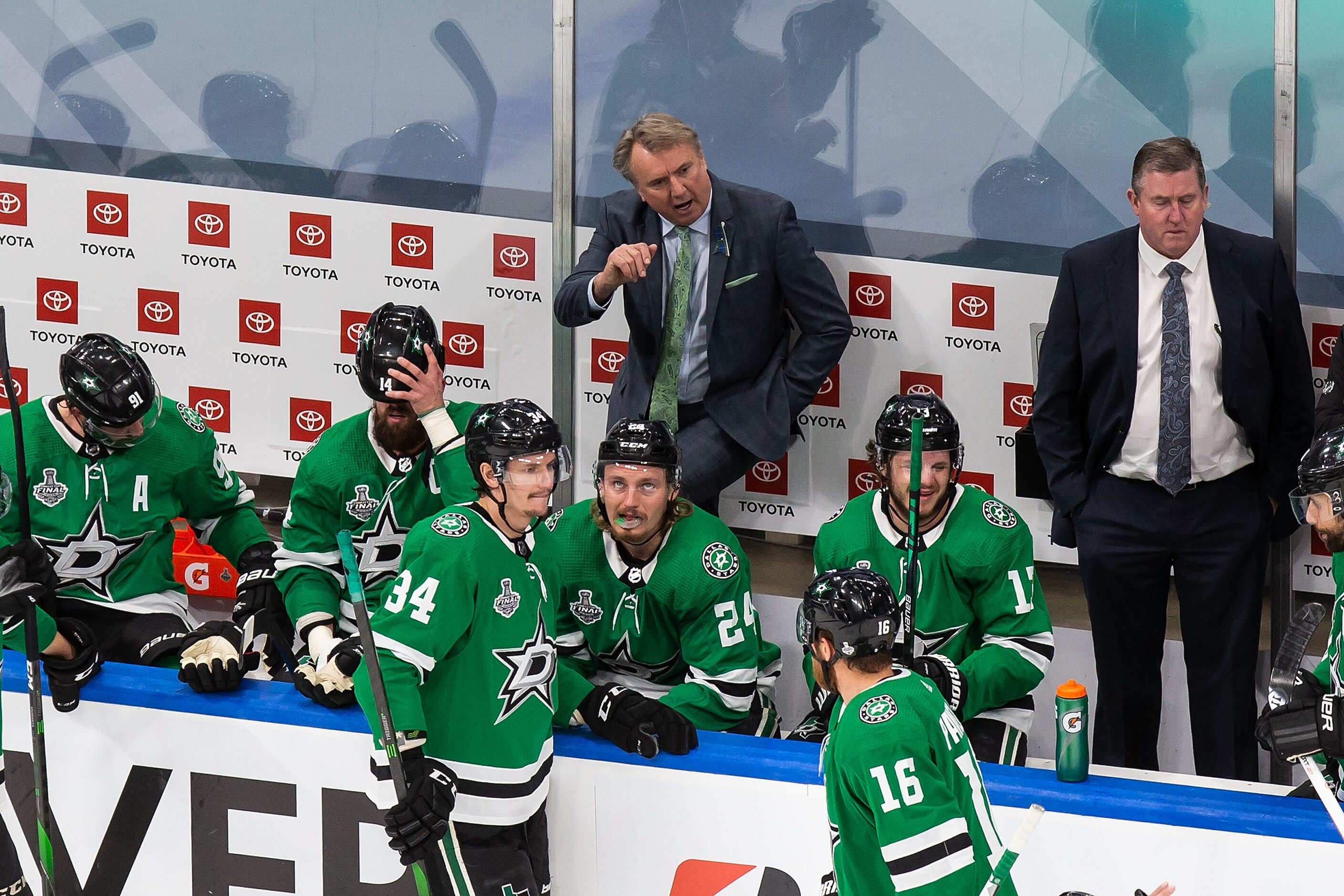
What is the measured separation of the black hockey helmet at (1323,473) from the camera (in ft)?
11.7

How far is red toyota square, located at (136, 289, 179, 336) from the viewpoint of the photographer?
234 inches

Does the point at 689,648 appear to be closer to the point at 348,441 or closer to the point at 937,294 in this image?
the point at 348,441

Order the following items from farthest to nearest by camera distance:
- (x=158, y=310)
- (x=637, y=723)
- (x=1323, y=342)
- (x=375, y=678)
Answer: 1. (x=158, y=310)
2. (x=1323, y=342)
3. (x=637, y=723)
4. (x=375, y=678)

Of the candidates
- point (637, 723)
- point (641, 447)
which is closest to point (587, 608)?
point (641, 447)

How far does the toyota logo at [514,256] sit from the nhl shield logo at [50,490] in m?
1.62

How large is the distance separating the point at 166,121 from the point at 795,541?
2.67 meters

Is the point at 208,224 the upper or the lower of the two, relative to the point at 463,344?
upper

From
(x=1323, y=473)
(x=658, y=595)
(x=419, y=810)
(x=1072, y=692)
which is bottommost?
(x=419, y=810)

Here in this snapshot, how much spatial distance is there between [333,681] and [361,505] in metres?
0.80

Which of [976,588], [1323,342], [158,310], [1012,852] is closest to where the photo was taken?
[1012,852]

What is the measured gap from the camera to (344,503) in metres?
4.75

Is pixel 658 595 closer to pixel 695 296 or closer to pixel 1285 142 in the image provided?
pixel 695 296

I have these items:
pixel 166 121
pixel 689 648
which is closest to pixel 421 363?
pixel 689 648

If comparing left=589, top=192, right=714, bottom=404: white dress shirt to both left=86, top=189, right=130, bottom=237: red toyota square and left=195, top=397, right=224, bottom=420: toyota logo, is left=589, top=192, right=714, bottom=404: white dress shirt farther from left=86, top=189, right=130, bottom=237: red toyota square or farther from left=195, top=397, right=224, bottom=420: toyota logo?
left=86, top=189, right=130, bottom=237: red toyota square
